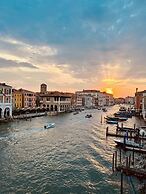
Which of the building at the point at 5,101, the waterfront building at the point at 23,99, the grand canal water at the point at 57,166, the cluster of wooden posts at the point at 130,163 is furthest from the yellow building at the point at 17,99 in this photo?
the cluster of wooden posts at the point at 130,163

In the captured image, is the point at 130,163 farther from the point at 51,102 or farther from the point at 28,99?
the point at 51,102

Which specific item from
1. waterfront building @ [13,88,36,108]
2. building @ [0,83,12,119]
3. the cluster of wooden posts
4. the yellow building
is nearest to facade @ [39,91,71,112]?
waterfront building @ [13,88,36,108]

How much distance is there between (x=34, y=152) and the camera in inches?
906

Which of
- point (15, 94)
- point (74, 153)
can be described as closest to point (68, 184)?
point (74, 153)

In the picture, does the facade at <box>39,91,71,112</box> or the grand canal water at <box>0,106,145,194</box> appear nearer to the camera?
the grand canal water at <box>0,106,145,194</box>

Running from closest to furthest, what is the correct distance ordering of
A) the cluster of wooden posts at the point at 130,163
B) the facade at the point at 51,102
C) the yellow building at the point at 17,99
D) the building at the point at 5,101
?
the cluster of wooden posts at the point at 130,163
the building at the point at 5,101
the yellow building at the point at 17,99
the facade at the point at 51,102

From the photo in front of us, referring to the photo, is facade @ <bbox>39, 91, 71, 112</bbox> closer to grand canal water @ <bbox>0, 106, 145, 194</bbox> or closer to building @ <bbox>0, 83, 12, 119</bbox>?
building @ <bbox>0, 83, 12, 119</bbox>

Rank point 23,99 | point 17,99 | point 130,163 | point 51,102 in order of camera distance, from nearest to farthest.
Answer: point 130,163, point 17,99, point 23,99, point 51,102

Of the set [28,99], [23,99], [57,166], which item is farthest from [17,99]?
[57,166]

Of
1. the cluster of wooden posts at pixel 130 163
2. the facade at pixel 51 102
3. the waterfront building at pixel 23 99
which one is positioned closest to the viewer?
the cluster of wooden posts at pixel 130 163

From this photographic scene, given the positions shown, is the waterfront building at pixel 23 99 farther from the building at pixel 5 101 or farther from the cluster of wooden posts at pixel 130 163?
the cluster of wooden posts at pixel 130 163

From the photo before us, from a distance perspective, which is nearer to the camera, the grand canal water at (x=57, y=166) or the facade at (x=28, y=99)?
the grand canal water at (x=57, y=166)

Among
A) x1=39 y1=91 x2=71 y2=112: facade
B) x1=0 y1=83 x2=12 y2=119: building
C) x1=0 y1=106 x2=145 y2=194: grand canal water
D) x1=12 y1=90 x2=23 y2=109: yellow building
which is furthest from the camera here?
x1=39 y1=91 x2=71 y2=112: facade

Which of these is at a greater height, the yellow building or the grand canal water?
the yellow building
